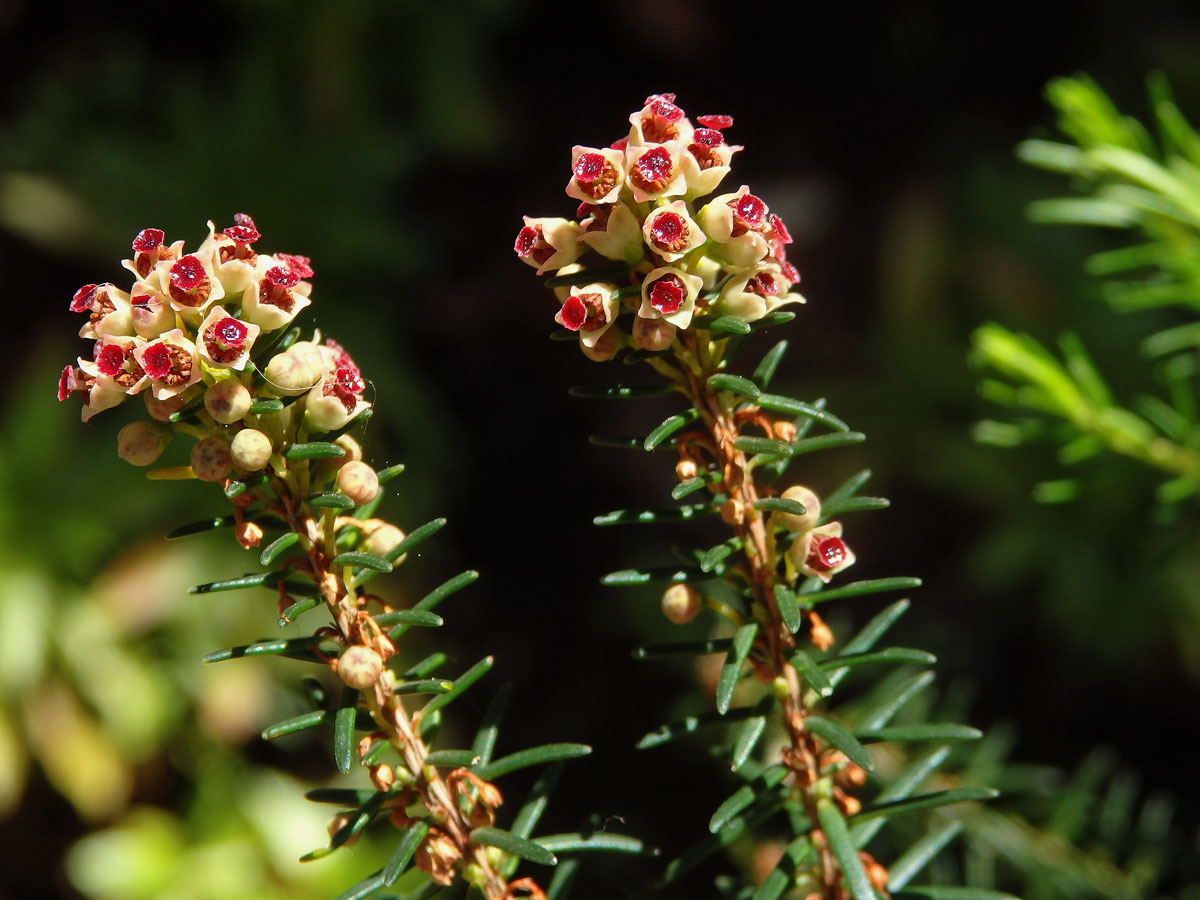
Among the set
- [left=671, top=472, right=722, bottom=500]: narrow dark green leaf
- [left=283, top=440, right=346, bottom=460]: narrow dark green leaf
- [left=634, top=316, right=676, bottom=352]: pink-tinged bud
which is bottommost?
[left=671, top=472, right=722, bottom=500]: narrow dark green leaf

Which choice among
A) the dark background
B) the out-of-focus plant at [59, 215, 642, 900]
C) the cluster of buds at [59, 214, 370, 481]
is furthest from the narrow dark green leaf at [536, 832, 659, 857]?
the dark background

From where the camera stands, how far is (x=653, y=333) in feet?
2.00

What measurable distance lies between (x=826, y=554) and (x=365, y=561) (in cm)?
29

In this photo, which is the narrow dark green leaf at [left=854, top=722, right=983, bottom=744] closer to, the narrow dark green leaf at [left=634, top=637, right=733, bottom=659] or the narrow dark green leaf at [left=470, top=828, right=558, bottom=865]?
the narrow dark green leaf at [left=634, top=637, right=733, bottom=659]

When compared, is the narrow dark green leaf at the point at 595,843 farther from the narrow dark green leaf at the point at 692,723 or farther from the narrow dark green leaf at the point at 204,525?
the narrow dark green leaf at the point at 204,525

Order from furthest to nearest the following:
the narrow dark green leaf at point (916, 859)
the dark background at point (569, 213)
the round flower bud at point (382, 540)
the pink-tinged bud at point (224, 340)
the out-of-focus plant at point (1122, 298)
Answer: the dark background at point (569, 213)
the out-of-focus plant at point (1122, 298)
the narrow dark green leaf at point (916, 859)
the round flower bud at point (382, 540)
the pink-tinged bud at point (224, 340)

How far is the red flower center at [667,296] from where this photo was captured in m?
0.60

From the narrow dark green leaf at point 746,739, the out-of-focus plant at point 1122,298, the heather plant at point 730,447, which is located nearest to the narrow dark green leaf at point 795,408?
the heather plant at point 730,447

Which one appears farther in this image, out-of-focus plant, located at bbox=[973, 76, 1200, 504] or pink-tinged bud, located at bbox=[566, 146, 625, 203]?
out-of-focus plant, located at bbox=[973, 76, 1200, 504]

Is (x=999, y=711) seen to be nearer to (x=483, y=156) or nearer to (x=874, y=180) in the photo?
(x=874, y=180)

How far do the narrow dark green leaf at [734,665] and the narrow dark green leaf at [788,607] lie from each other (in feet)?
0.08

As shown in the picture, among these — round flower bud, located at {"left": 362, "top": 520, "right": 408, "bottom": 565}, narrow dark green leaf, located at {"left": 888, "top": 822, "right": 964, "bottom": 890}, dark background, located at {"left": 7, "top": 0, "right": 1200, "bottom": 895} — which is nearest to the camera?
round flower bud, located at {"left": 362, "top": 520, "right": 408, "bottom": 565}

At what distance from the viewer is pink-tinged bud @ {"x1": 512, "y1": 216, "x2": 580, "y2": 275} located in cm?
64

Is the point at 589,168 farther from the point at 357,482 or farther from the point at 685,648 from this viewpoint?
the point at 685,648
